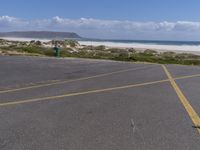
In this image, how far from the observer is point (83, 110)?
304 inches

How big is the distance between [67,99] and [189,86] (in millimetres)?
4494

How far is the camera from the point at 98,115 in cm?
725

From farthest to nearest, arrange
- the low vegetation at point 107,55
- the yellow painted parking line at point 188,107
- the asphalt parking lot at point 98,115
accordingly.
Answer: the low vegetation at point 107,55 < the yellow painted parking line at point 188,107 < the asphalt parking lot at point 98,115

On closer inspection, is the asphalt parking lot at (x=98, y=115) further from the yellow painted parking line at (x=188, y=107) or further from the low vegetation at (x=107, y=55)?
the low vegetation at (x=107, y=55)

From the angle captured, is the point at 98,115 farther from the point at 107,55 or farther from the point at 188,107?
the point at 107,55

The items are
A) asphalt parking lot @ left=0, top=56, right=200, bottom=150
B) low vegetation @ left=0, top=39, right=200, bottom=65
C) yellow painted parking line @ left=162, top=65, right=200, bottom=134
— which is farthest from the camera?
low vegetation @ left=0, top=39, right=200, bottom=65

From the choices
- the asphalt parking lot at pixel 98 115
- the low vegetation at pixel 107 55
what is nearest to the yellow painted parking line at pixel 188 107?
the asphalt parking lot at pixel 98 115

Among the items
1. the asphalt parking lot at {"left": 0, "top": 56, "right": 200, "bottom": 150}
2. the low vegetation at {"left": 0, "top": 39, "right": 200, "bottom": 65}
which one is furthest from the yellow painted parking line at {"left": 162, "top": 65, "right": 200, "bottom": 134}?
the low vegetation at {"left": 0, "top": 39, "right": 200, "bottom": 65}

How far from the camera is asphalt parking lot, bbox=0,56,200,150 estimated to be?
550cm

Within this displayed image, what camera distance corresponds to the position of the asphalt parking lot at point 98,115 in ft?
18.1

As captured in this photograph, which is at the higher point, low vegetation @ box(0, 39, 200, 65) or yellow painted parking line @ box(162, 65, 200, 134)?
yellow painted parking line @ box(162, 65, 200, 134)

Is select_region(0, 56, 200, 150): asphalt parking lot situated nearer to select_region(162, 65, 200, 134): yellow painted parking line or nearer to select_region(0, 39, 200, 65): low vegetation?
select_region(162, 65, 200, 134): yellow painted parking line

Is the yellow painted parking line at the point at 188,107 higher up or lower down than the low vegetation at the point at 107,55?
higher up

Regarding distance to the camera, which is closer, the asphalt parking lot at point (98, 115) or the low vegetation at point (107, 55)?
the asphalt parking lot at point (98, 115)
